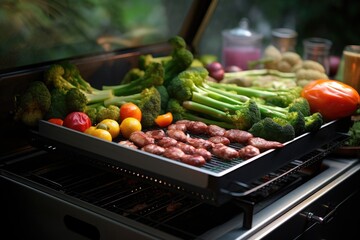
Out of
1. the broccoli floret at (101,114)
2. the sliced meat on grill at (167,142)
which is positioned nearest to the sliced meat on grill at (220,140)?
the sliced meat on grill at (167,142)

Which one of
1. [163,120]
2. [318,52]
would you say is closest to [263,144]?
[163,120]

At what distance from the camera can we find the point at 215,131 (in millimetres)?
1685

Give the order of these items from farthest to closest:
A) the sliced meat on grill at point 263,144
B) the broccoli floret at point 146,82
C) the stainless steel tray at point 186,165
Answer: the broccoli floret at point 146,82 < the sliced meat on grill at point 263,144 < the stainless steel tray at point 186,165

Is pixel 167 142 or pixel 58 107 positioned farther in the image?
pixel 58 107

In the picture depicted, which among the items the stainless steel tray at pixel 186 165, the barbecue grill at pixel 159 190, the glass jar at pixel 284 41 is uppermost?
the glass jar at pixel 284 41

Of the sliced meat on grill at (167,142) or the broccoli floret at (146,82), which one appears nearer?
the sliced meat on grill at (167,142)

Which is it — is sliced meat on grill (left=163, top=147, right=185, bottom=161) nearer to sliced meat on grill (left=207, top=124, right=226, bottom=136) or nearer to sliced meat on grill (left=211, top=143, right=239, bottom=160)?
sliced meat on grill (left=211, top=143, right=239, bottom=160)

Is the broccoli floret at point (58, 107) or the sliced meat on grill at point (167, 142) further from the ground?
the broccoli floret at point (58, 107)

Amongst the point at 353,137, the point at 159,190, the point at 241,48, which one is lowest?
the point at 159,190

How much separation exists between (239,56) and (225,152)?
1.34 meters

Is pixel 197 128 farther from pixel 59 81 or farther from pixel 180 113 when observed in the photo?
pixel 59 81

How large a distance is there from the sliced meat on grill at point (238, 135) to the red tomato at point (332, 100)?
405 mm

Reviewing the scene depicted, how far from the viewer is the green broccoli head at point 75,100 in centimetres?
175

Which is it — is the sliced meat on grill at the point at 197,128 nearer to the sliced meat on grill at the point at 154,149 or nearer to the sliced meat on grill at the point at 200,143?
the sliced meat on grill at the point at 200,143
